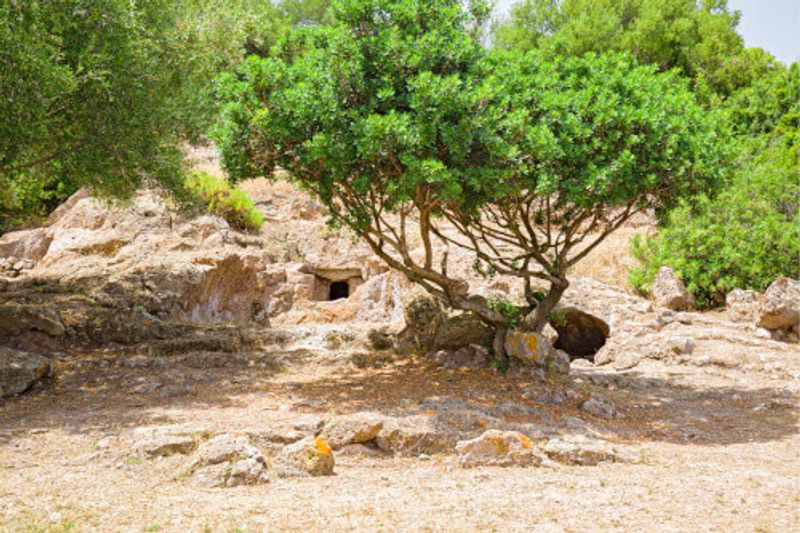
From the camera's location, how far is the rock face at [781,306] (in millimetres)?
14500

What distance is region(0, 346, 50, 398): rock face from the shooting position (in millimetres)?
9445

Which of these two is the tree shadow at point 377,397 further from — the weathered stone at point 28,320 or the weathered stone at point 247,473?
the weathered stone at point 247,473

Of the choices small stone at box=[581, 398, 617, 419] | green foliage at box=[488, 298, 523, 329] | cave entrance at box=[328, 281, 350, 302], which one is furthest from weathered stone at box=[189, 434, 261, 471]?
cave entrance at box=[328, 281, 350, 302]

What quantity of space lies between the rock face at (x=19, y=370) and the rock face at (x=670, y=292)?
13.7 meters

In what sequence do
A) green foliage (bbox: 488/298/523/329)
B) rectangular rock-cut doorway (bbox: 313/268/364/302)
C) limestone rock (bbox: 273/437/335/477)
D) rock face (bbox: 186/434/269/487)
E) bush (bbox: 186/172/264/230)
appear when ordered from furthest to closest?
1. rectangular rock-cut doorway (bbox: 313/268/364/302)
2. bush (bbox: 186/172/264/230)
3. green foliage (bbox: 488/298/523/329)
4. limestone rock (bbox: 273/437/335/477)
5. rock face (bbox: 186/434/269/487)

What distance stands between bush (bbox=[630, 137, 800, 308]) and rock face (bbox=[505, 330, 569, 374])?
26.3 ft

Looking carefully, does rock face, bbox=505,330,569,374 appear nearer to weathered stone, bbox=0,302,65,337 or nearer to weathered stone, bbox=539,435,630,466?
weathered stone, bbox=539,435,630,466

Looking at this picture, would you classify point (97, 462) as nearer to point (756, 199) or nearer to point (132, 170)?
point (132, 170)

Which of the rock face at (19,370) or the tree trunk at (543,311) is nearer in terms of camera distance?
the rock face at (19,370)

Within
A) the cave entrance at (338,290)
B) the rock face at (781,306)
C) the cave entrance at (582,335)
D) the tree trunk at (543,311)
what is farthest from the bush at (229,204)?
the rock face at (781,306)

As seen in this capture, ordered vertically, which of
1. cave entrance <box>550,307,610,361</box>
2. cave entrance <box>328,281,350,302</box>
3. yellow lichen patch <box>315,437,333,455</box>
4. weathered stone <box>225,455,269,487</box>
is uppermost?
cave entrance <box>328,281,350,302</box>

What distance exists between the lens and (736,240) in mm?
17312

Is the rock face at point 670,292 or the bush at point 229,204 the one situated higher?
the bush at point 229,204

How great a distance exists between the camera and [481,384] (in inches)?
404
